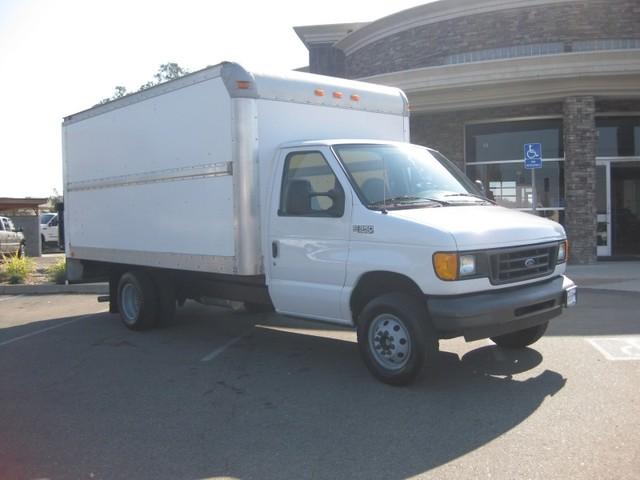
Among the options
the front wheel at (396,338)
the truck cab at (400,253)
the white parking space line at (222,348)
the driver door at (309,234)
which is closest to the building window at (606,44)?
the truck cab at (400,253)

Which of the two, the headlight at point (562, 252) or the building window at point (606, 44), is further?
the building window at point (606, 44)

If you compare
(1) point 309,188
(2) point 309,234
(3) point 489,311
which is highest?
(1) point 309,188

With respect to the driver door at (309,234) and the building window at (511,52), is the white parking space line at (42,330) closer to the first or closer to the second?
the driver door at (309,234)

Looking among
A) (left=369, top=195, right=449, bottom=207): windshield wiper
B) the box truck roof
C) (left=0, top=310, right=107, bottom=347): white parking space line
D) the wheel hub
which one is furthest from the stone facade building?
(left=0, top=310, right=107, bottom=347): white parking space line

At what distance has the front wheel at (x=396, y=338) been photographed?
5.25 metres

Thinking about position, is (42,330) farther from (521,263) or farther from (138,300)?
(521,263)

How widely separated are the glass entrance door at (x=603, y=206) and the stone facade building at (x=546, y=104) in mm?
25

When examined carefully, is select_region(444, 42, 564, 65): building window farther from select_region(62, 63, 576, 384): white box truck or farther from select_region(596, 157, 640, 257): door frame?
select_region(62, 63, 576, 384): white box truck

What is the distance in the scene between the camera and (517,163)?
51.3 feet

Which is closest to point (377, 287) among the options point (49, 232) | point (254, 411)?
point (254, 411)

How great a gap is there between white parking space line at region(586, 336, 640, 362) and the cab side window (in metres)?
3.27

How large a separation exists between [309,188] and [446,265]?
1706 millimetres

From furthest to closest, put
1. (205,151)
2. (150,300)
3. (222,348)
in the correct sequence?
1. (150,300)
2. (222,348)
3. (205,151)

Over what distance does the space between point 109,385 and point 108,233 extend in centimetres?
342
